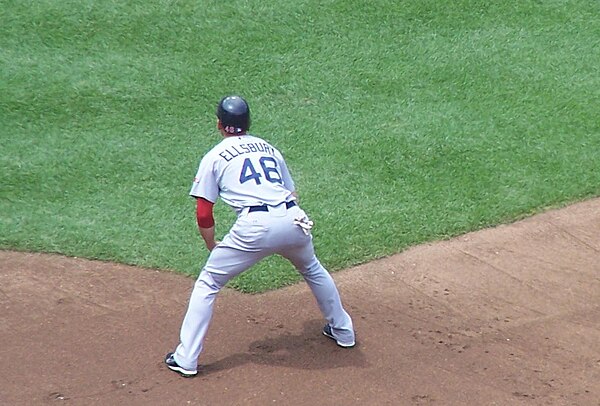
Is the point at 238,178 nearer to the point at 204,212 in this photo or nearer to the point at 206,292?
the point at 204,212

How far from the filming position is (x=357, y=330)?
6516mm

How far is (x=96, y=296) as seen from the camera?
6918mm

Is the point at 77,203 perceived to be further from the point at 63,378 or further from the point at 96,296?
the point at 63,378

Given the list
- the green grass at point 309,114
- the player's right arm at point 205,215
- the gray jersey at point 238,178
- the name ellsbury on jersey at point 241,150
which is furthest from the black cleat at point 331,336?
the name ellsbury on jersey at point 241,150

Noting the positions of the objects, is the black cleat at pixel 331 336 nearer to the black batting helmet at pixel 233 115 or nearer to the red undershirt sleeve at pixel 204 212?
the red undershirt sleeve at pixel 204 212

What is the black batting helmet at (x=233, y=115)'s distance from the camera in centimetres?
575

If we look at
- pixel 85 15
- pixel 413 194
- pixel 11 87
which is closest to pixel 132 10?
pixel 85 15

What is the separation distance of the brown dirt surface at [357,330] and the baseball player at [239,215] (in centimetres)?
44

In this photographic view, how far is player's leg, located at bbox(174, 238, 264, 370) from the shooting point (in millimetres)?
5715

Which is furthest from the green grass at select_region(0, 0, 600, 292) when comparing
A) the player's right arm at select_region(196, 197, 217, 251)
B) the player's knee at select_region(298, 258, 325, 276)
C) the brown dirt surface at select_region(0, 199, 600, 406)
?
the player's right arm at select_region(196, 197, 217, 251)

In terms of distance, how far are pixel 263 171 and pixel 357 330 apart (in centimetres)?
148

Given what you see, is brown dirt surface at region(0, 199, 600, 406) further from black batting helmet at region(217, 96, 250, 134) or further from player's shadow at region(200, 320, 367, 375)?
black batting helmet at region(217, 96, 250, 134)

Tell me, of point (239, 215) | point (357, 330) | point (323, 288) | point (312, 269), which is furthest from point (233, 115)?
point (357, 330)

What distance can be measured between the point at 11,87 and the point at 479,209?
5224 millimetres
